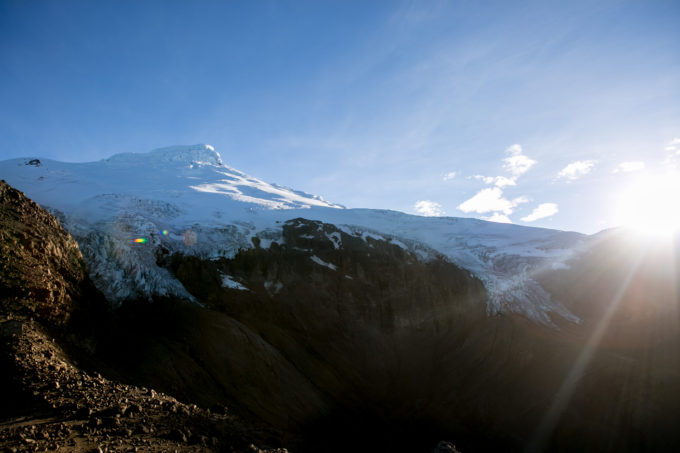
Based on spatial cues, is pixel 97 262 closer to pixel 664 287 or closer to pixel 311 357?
pixel 311 357

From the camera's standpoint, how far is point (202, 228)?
36531 millimetres

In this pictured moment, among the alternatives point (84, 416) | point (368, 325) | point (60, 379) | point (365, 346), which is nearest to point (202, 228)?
point (368, 325)

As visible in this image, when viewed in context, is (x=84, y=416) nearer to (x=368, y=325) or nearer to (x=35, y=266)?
(x=35, y=266)

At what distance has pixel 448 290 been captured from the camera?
40.8 meters

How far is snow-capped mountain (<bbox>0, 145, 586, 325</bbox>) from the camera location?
26.3 meters

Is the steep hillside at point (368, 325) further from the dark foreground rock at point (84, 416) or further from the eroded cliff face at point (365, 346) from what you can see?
the dark foreground rock at point (84, 416)

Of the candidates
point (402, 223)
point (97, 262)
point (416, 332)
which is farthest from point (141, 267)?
point (402, 223)

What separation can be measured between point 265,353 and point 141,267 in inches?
428

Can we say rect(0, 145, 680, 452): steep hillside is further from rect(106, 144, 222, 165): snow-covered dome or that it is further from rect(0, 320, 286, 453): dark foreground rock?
rect(106, 144, 222, 165): snow-covered dome

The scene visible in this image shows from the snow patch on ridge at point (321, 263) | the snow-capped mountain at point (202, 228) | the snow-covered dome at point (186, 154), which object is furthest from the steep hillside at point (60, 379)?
the snow-covered dome at point (186, 154)

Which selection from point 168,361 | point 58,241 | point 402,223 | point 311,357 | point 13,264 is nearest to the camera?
point 13,264

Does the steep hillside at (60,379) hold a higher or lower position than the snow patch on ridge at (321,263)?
lower

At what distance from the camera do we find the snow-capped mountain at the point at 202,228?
26266 mm

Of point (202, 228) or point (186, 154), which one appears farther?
point (186, 154)
